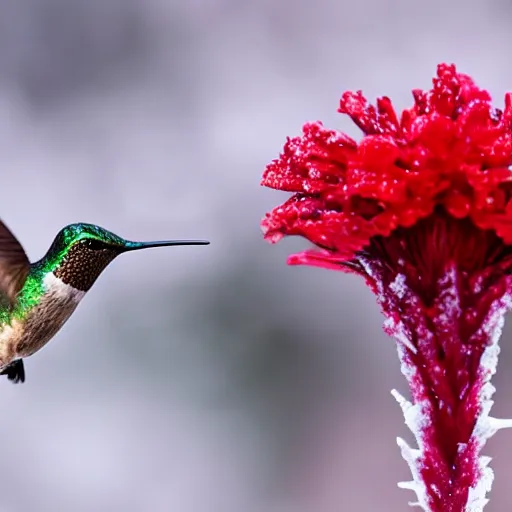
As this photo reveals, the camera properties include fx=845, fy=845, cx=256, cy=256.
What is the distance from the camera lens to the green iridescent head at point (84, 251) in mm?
501

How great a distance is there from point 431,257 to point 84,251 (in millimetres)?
207

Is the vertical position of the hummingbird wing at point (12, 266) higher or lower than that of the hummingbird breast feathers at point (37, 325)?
higher

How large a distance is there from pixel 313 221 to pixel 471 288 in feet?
0.31

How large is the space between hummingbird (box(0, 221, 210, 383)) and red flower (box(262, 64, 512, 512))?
3.7 inches

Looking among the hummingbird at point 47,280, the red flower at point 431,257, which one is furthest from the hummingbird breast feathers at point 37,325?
the red flower at point 431,257

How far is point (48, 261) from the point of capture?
548 mm

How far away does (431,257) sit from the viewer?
1.50ft

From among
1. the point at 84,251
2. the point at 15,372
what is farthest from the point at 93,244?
the point at 15,372

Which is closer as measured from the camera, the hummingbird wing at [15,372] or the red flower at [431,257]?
the red flower at [431,257]

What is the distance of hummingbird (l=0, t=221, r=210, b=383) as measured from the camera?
510 millimetres

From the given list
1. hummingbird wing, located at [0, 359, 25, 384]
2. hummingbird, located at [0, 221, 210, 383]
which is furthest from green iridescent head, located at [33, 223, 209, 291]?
hummingbird wing, located at [0, 359, 25, 384]

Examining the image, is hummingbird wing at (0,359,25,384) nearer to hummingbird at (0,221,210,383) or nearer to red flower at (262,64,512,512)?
hummingbird at (0,221,210,383)

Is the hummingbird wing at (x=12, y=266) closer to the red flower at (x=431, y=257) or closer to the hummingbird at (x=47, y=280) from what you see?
the hummingbird at (x=47, y=280)

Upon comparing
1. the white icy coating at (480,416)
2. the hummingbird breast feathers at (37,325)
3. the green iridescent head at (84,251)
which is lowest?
the white icy coating at (480,416)
